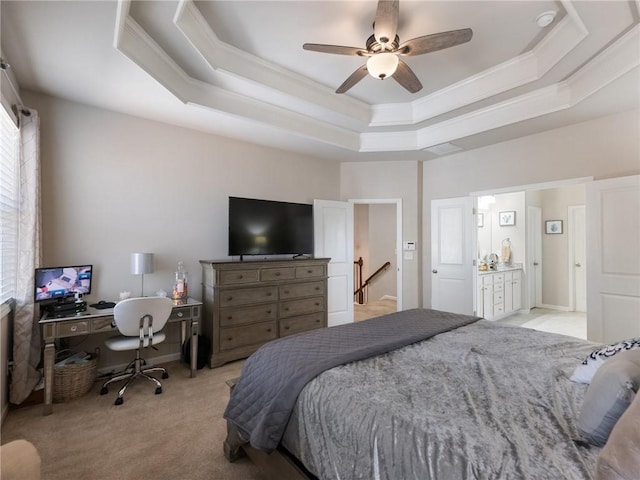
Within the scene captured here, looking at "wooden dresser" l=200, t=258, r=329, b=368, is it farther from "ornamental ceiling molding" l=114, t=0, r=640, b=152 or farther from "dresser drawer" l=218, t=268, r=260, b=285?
"ornamental ceiling molding" l=114, t=0, r=640, b=152

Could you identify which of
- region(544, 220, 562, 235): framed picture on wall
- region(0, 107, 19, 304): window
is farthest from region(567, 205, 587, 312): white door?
region(0, 107, 19, 304): window

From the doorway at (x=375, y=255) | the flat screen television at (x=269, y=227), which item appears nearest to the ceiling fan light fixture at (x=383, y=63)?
the flat screen television at (x=269, y=227)

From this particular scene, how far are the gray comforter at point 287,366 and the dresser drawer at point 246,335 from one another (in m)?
1.67

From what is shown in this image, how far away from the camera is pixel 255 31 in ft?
8.29

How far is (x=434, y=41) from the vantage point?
2.10 metres

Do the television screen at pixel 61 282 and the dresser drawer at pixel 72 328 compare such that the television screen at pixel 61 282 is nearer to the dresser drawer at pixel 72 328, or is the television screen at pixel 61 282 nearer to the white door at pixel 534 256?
the dresser drawer at pixel 72 328

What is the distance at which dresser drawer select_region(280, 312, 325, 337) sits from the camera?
3.88 metres

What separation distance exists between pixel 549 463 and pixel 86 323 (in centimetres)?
316

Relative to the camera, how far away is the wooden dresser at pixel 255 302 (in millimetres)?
3393

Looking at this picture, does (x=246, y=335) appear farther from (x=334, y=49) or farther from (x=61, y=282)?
(x=334, y=49)

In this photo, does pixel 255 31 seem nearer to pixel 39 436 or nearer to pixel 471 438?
pixel 471 438

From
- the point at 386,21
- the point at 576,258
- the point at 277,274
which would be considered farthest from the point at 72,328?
the point at 576,258

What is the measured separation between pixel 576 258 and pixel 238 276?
6.37 meters

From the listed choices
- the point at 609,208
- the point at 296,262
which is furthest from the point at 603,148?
the point at 296,262
